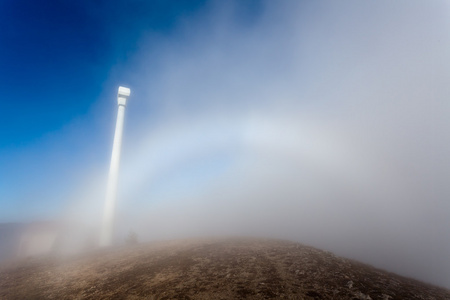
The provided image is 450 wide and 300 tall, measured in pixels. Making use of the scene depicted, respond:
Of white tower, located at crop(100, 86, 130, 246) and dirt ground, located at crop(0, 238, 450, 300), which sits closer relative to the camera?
dirt ground, located at crop(0, 238, 450, 300)

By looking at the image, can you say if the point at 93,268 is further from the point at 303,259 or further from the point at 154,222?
the point at 154,222

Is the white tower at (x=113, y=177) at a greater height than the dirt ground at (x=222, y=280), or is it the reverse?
the white tower at (x=113, y=177)

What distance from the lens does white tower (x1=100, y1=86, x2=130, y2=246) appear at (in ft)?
159

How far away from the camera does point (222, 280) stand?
15133 millimetres

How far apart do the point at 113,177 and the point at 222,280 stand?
48006 mm

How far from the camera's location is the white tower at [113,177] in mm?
48344

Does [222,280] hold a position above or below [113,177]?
below

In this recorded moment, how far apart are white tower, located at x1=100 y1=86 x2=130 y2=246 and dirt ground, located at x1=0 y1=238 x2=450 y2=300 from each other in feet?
85.5

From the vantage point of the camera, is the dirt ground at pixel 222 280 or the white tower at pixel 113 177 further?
the white tower at pixel 113 177

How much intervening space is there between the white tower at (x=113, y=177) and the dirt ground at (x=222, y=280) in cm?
2606

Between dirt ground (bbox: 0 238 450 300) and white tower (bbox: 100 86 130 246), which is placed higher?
white tower (bbox: 100 86 130 246)

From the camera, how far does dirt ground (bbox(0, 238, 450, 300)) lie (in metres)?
13.4

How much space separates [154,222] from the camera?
5448 inches

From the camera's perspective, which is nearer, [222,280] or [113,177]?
[222,280]
